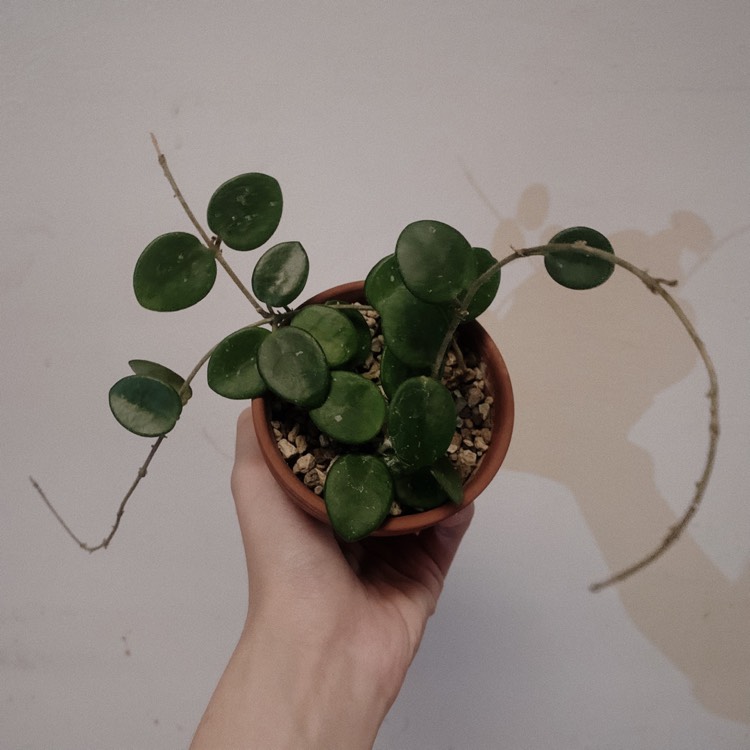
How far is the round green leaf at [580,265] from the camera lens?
0.57 m

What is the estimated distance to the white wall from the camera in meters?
1.12

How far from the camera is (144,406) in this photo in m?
0.61

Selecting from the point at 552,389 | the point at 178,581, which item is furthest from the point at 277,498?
the point at 552,389

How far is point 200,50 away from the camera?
1.27 m

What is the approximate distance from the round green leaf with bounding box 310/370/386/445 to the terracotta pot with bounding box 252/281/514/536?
0.29 feet

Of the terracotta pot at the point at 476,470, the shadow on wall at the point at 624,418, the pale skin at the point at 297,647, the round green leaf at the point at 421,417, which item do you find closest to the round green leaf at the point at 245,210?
the terracotta pot at the point at 476,470

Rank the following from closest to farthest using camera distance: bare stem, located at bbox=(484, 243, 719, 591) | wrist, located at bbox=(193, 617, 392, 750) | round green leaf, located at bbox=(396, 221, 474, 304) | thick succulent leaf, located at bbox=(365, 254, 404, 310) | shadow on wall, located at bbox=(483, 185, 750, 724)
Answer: bare stem, located at bbox=(484, 243, 719, 591)
round green leaf, located at bbox=(396, 221, 474, 304)
thick succulent leaf, located at bbox=(365, 254, 404, 310)
wrist, located at bbox=(193, 617, 392, 750)
shadow on wall, located at bbox=(483, 185, 750, 724)

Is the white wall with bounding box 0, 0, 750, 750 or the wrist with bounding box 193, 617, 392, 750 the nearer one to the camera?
the wrist with bounding box 193, 617, 392, 750

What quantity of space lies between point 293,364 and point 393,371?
Answer: 113 mm

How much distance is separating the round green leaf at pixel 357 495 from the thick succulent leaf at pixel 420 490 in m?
0.05

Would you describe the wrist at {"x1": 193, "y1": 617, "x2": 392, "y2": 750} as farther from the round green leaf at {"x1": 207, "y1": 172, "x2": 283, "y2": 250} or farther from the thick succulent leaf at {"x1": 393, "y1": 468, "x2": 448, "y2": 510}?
the round green leaf at {"x1": 207, "y1": 172, "x2": 283, "y2": 250}

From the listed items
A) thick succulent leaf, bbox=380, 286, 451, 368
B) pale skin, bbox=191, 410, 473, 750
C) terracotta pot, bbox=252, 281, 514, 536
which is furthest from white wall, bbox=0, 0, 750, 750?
thick succulent leaf, bbox=380, 286, 451, 368

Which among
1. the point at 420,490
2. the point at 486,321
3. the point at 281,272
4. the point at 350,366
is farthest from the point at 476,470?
the point at 486,321

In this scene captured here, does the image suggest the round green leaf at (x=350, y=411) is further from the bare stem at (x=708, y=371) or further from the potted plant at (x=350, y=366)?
the bare stem at (x=708, y=371)
